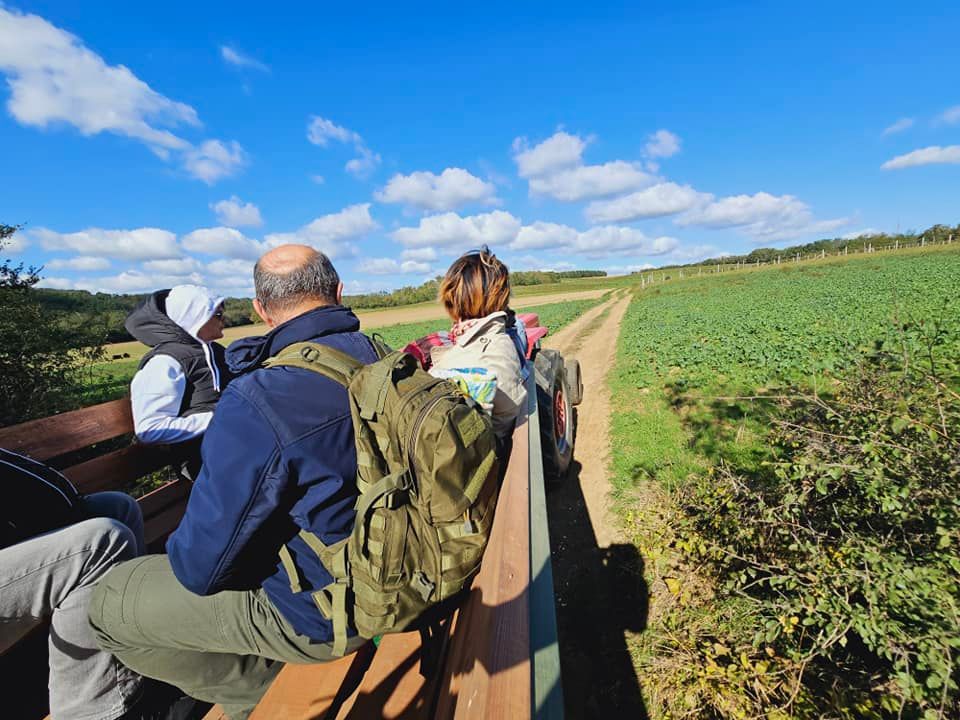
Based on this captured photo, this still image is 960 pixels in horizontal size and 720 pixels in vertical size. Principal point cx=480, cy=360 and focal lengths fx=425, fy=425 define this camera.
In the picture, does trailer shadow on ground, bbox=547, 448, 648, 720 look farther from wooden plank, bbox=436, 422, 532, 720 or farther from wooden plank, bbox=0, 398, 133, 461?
wooden plank, bbox=0, 398, 133, 461

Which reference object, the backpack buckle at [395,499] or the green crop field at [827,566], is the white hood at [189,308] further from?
the green crop field at [827,566]

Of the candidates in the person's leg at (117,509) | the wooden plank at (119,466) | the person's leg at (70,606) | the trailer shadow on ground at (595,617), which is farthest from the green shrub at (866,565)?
the wooden plank at (119,466)

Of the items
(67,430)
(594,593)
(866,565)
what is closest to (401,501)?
(67,430)

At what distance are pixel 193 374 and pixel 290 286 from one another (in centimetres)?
132

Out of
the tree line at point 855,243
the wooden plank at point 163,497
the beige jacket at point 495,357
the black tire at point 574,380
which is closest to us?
the beige jacket at point 495,357

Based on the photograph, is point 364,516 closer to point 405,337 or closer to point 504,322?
point 504,322

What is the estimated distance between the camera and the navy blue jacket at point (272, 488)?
123 centimetres

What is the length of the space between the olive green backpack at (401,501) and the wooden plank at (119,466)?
64.5 inches

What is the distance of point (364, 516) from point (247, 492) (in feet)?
1.14

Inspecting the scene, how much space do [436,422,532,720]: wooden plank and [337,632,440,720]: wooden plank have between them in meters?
0.16

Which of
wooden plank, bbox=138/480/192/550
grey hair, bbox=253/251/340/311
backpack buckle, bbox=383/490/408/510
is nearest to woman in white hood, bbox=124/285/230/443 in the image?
wooden plank, bbox=138/480/192/550

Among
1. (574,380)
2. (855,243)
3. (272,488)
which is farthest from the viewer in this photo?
(855,243)

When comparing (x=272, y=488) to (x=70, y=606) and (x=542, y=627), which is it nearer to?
(x=542, y=627)

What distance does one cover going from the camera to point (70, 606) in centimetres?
158
